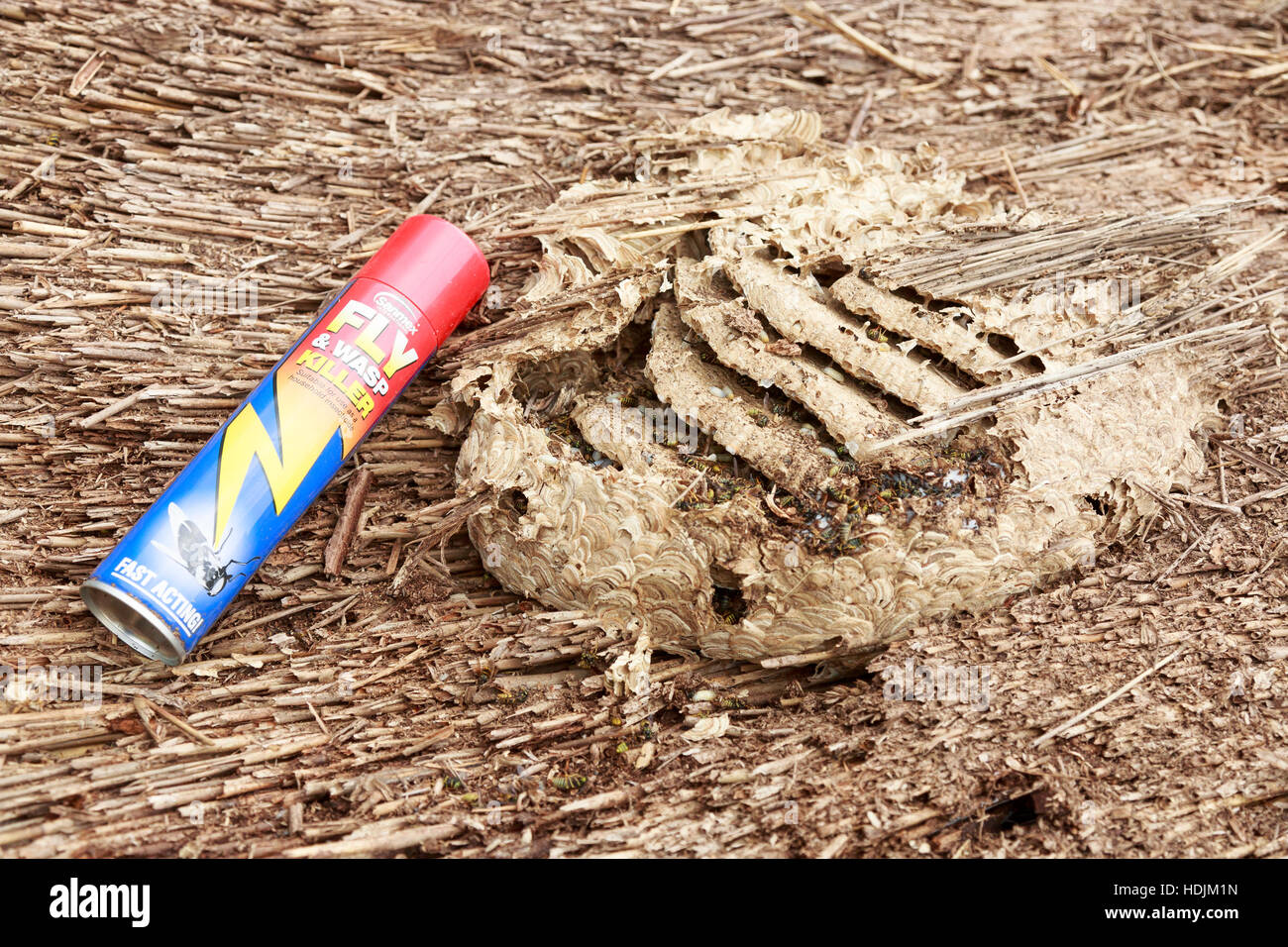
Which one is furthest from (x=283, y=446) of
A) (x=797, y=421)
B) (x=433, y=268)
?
(x=797, y=421)

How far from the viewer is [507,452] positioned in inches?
180

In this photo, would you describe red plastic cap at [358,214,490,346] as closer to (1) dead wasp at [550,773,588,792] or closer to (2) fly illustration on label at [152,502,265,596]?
(2) fly illustration on label at [152,502,265,596]

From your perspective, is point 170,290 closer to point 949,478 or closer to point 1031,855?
point 949,478

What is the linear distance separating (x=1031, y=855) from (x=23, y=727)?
419 cm

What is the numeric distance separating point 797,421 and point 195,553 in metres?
2.83

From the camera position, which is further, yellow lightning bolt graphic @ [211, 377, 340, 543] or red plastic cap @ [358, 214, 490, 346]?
red plastic cap @ [358, 214, 490, 346]

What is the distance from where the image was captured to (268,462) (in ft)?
14.4

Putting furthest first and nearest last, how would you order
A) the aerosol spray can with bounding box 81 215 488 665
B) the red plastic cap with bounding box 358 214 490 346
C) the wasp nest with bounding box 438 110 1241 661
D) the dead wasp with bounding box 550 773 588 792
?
the red plastic cap with bounding box 358 214 490 346 → the wasp nest with bounding box 438 110 1241 661 → the aerosol spray can with bounding box 81 215 488 665 → the dead wasp with bounding box 550 773 588 792

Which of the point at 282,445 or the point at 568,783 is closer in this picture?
the point at 568,783

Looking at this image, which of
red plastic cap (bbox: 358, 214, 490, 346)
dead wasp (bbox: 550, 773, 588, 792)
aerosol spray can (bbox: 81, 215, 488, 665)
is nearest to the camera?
dead wasp (bbox: 550, 773, 588, 792)

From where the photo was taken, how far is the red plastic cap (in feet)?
15.3

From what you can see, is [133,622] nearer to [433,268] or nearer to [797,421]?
[433,268]

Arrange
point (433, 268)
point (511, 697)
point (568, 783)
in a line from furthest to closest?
1. point (433, 268)
2. point (511, 697)
3. point (568, 783)

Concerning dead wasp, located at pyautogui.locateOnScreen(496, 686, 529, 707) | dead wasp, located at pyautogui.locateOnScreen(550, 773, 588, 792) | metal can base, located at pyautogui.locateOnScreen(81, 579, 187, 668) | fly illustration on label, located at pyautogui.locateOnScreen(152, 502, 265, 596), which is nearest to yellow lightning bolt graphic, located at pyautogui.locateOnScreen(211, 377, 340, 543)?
fly illustration on label, located at pyautogui.locateOnScreen(152, 502, 265, 596)
